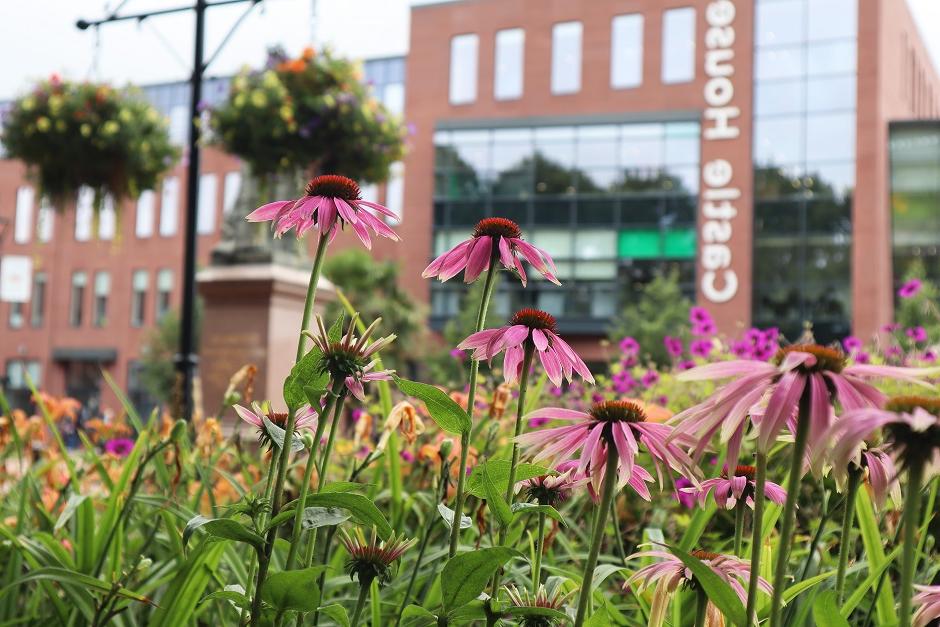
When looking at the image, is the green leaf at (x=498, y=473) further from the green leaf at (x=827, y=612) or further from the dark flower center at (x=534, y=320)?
the green leaf at (x=827, y=612)

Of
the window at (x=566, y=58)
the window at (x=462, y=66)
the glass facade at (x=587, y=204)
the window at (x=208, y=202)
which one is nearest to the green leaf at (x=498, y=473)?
the glass facade at (x=587, y=204)

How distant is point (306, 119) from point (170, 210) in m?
34.2

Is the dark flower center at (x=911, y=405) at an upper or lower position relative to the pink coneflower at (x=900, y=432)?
upper

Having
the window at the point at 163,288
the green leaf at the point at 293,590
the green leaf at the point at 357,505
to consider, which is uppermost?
the window at the point at 163,288

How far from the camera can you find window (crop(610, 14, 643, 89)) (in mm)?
30781

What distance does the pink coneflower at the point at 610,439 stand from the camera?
848 millimetres

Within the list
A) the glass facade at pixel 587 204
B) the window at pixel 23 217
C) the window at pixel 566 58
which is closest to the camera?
the glass facade at pixel 587 204

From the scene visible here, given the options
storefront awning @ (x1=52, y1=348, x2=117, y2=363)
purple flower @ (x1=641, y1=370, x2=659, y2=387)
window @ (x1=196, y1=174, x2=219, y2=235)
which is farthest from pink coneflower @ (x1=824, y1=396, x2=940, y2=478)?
storefront awning @ (x1=52, y1=348, x2=117, y2=363)

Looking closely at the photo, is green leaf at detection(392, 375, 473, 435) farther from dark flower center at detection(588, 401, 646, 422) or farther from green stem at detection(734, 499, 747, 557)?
green stem at detection(734, 499, 747, 557)

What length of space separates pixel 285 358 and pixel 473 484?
753 cm

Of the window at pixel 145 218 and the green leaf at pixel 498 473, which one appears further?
the window at pixel 145 218

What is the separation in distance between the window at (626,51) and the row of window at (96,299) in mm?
20336

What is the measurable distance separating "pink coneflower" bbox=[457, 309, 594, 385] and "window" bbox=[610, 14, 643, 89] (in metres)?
31.0

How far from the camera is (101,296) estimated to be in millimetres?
40125
